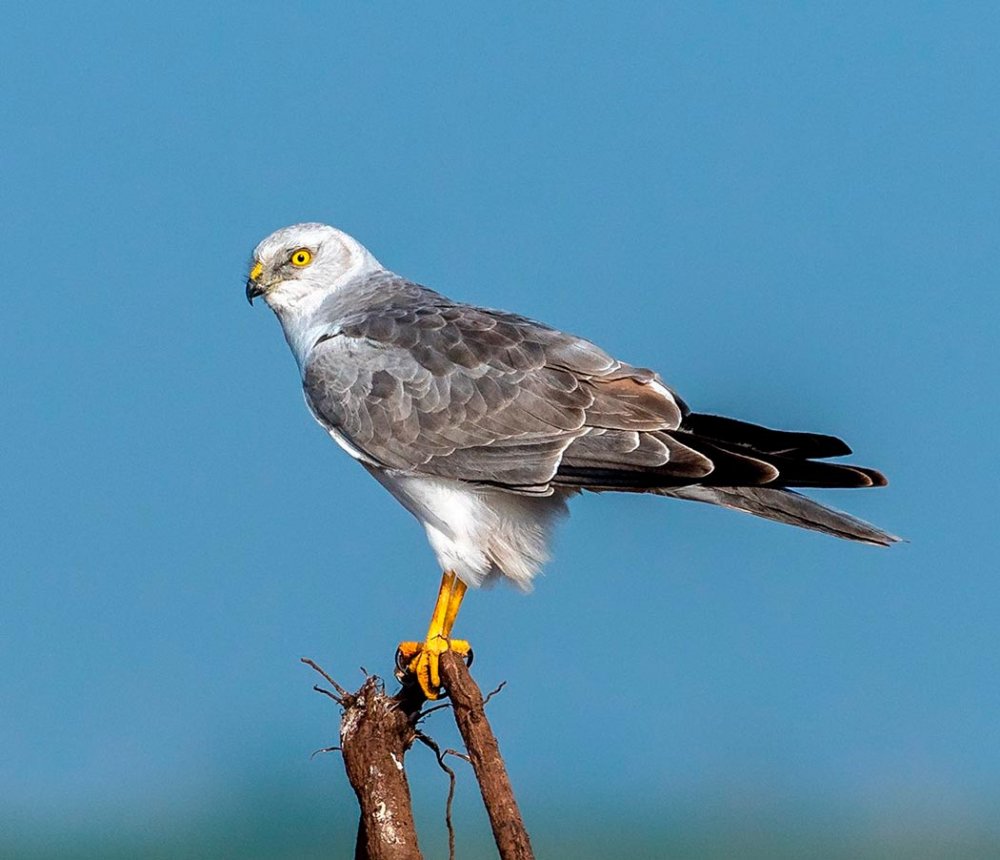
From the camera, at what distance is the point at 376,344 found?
652 cm

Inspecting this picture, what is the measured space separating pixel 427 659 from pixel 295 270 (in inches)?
100

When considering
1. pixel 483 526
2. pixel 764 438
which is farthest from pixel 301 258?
pixel 764 438

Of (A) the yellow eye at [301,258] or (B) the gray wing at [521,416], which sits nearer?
(B) the gray wing at [521,416]

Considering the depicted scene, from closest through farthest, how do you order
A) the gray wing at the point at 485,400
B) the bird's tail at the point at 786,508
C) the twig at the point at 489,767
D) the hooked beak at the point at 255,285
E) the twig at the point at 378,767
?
1. the twig at the point at 489,767
2. the twig at the point at 378,767
3. the bird's tail at the point at 786,508
4. the gray wing at the point at 485,400
5. the hooked beak at the point at 255,285

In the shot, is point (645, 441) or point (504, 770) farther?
point (645, 441)

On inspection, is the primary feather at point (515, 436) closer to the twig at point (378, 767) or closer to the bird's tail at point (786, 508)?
the bird's tail at point (786, 508)

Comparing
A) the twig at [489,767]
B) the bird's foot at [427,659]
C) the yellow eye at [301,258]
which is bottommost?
the twig at [489,767]

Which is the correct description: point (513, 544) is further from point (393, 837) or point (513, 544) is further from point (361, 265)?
point (361, 265)

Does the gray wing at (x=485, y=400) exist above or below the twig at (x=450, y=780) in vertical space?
above

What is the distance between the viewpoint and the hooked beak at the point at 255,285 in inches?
289

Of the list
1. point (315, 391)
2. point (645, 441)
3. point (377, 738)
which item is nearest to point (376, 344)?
point (315, 391)

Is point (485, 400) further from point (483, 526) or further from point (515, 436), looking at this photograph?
point (483, 526)

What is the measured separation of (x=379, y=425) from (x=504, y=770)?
73.6 inches

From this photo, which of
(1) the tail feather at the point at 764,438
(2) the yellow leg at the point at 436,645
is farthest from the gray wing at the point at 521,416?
(2) the yellow leg at the point at 436,645
